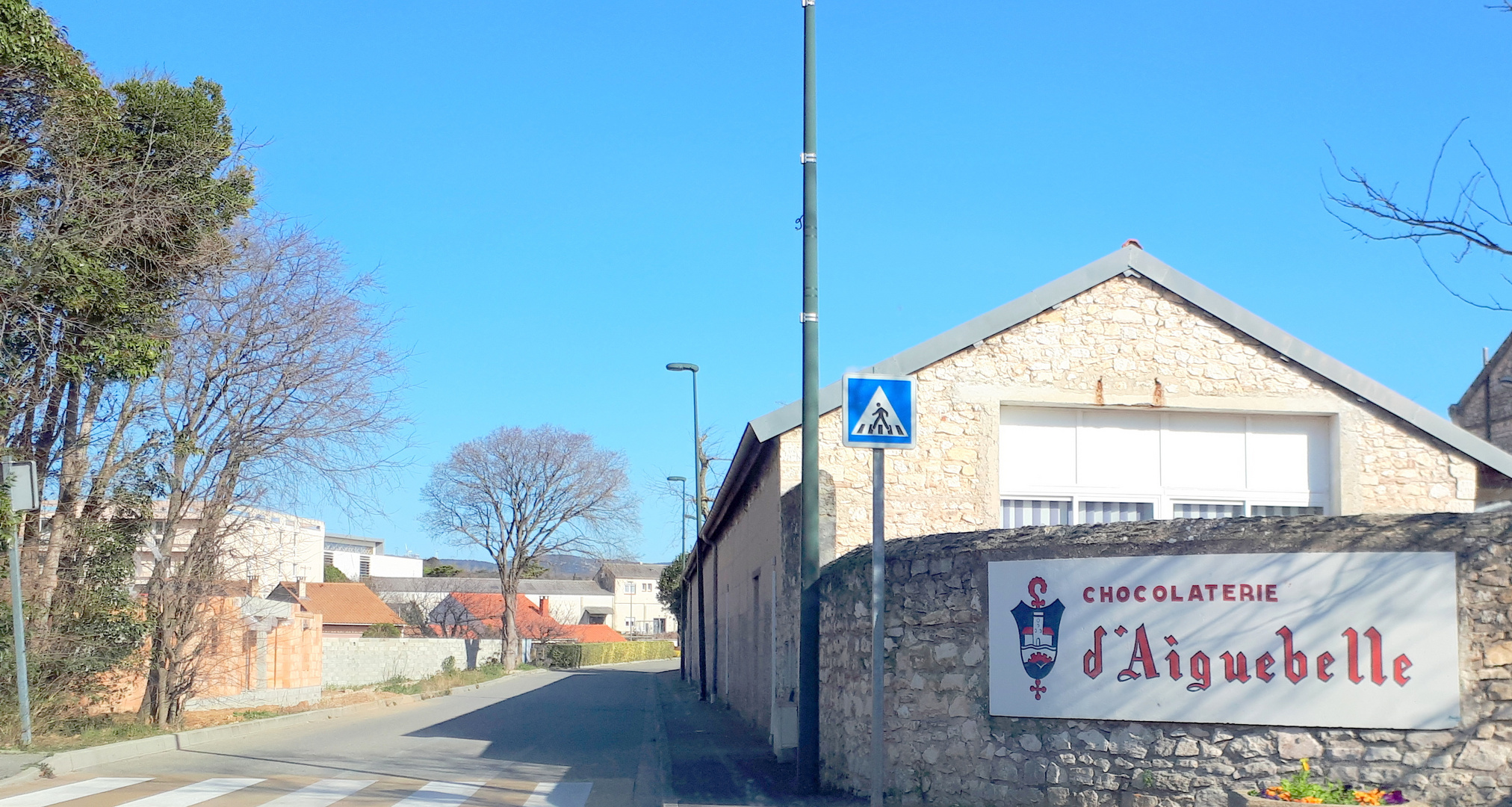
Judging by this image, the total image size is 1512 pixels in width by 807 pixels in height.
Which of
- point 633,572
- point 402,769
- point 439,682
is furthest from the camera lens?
point 633,572

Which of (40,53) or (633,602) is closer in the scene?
(40,53)

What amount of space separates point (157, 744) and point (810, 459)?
1039cm

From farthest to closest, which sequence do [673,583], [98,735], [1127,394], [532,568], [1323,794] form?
[673,583], [532,568], [98,735], [1127,394], [1323,794]

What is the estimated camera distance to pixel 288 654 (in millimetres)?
28844

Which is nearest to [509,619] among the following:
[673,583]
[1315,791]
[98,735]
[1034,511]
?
[673,583]

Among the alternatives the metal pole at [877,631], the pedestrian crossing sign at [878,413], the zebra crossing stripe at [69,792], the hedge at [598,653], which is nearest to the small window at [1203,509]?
the pedestrian crossing sign at [878,413]

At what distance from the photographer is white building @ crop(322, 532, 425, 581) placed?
10794 centimetres

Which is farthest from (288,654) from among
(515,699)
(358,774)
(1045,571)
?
(1045,571)

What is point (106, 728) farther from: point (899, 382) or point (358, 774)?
point (899, 382)

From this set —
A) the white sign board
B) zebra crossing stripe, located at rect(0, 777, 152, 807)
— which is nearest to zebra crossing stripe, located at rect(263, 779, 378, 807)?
zebra crossing stripe, located at rect(0, 777, 152, 807)

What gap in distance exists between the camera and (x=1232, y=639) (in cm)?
831

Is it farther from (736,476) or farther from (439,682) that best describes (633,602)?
(736,476)

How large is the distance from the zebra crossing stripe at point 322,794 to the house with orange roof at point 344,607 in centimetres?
4212

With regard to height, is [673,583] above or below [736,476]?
below
